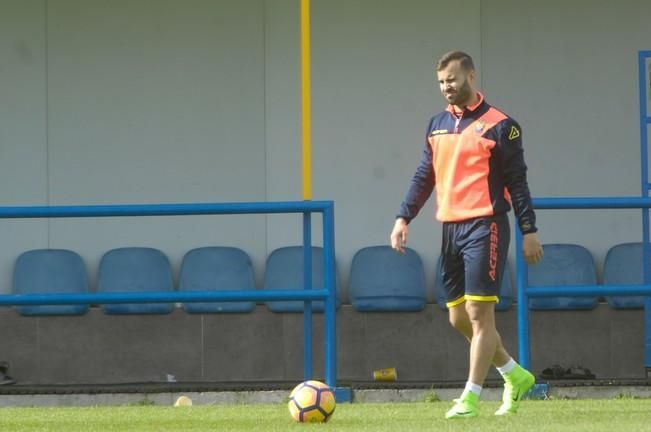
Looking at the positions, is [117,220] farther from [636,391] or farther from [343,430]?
[343,430]

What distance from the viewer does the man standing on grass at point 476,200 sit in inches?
284

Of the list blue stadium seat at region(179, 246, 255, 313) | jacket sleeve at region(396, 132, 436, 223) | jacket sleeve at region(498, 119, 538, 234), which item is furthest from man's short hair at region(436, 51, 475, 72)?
blue stadium seat at region(179, 246, 255, 313)

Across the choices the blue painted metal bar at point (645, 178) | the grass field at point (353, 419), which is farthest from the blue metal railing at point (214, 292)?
the blue painted metal bar at point (645, 178)

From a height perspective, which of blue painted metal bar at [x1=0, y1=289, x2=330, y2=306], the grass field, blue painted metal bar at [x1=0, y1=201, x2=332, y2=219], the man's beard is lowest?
the grass field

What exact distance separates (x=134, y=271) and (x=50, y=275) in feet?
2.05

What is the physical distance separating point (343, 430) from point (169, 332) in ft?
17.4

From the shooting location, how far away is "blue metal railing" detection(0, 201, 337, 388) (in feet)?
30.5

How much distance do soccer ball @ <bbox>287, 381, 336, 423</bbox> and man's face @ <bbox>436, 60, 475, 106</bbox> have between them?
143 centimetres

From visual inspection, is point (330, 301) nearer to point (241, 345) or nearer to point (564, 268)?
point (241, 345)

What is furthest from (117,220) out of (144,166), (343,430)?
(343,430)

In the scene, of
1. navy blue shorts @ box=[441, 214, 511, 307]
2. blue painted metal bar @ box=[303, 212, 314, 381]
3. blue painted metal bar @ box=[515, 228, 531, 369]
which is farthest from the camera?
blue painted metal bar @ box=[515, 228, 531, 369]

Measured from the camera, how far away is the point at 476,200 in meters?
7.26

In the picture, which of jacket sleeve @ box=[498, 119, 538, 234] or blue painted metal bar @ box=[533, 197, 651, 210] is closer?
jacket sleeve @ box=[498, 119, 538, 234]

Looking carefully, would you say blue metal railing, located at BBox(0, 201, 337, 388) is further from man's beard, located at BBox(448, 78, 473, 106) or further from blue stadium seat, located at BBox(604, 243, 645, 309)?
blue stadium seat, located at BBox(604, 243, 645, 309)
